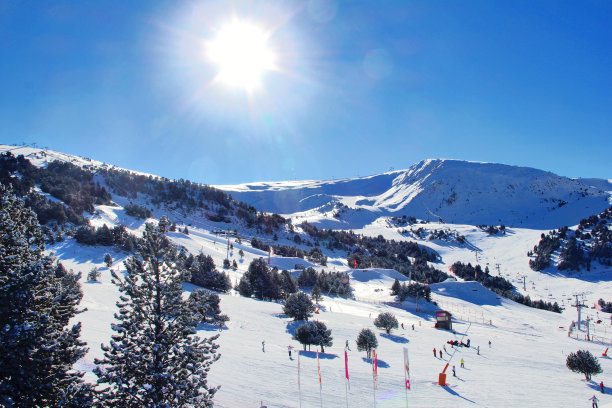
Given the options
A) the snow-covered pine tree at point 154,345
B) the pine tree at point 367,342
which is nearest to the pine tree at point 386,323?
the pine tree at point 367,342

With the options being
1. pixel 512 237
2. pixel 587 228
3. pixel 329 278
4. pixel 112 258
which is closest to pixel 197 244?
pixel 112 258

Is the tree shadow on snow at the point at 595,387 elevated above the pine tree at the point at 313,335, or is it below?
below

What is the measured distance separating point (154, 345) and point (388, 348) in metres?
30.8

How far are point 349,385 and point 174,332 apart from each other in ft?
52.6

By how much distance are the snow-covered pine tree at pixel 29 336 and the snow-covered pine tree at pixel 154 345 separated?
979mm

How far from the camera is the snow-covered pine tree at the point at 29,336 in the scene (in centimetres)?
840

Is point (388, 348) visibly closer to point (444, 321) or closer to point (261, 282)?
point (444, 321)

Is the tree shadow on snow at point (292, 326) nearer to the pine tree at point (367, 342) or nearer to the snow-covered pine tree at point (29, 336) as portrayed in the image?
the pine tree at point (367, 342)

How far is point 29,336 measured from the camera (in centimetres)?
861

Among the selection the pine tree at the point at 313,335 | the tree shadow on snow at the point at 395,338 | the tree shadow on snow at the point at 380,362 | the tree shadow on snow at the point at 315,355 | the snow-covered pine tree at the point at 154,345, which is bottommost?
the tree shadow on snow at the point at 395,338

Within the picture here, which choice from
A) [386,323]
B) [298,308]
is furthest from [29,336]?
[386,323]

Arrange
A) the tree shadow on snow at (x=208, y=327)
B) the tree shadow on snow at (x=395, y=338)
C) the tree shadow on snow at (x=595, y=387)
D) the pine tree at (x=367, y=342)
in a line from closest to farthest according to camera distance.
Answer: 1. the tree shadow on snow at (x=595, y=387)
2. the pine tree at (x=367, y=342)
3. the tree shadow on snow at (x=208, y=327)
4. the tree shadow on snow at (x=395, y=338)

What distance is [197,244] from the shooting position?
85438 mm

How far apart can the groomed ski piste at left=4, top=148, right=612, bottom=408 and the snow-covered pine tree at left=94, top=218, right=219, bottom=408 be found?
8.01m
